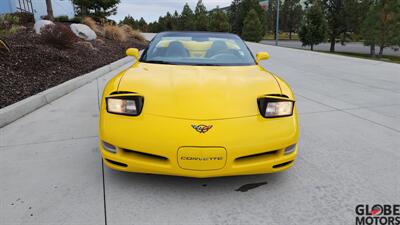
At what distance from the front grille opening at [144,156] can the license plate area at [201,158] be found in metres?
0.16

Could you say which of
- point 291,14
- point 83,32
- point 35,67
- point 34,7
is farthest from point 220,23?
point 35,67

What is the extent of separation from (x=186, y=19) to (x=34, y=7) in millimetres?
40098

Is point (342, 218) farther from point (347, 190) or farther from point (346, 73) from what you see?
point (346, 73)

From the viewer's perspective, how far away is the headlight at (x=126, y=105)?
2285 mm

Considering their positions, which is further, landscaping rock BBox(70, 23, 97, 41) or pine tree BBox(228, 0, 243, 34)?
pine tree BBox(228, 0, 243, 34)

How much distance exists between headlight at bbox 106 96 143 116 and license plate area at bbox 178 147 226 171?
476 mm

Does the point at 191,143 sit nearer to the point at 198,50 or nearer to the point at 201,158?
the point at 201,158

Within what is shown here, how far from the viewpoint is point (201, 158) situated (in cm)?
213

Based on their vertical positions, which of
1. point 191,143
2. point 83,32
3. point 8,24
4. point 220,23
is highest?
point 220,23

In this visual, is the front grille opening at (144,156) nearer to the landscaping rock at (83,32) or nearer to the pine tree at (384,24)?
the landscaping rock at (83,32)

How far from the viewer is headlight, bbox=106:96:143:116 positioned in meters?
2.29

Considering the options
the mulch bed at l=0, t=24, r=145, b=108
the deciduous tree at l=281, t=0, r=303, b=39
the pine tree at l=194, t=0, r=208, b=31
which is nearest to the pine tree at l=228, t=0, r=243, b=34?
the pine tree at l=194, t=0, r=208, b=31

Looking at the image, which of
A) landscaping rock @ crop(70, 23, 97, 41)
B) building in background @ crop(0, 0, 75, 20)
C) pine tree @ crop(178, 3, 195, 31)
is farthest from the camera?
pine tree @ crop(178, 3, 195, 31)

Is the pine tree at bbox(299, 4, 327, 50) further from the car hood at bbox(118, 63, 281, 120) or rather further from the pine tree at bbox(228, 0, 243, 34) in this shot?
the car hood at bbox(118, 63, 281, 120)
